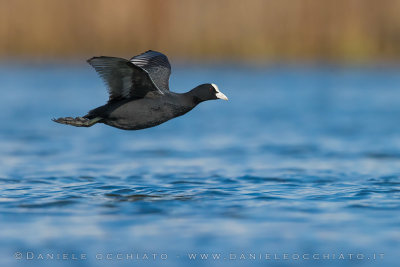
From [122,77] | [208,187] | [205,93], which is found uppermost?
[122,77]

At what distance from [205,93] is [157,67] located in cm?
84

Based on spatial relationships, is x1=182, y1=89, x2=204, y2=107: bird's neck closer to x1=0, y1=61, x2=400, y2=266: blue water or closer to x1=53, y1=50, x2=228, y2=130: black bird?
x1=53, y1=50, x2=228, y2=130: black bird

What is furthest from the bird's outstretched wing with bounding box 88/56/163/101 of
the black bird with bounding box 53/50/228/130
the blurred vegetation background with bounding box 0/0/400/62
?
the blurred vegetation background with bounding box 0/0/400/62

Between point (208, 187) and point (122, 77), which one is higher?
point (122, 77)

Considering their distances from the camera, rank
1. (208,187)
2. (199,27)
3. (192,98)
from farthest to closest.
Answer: (199,27) → (208,187) → (192,98)

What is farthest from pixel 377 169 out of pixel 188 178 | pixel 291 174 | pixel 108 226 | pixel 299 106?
pixel 299 106

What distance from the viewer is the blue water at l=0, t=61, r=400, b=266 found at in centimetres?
596

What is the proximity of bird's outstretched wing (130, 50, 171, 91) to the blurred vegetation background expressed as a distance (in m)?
19.0

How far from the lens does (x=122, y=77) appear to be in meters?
7.79

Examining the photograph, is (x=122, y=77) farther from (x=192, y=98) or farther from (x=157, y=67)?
(x=157, y=67)

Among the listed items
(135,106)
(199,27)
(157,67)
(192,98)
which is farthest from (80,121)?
(199,27)

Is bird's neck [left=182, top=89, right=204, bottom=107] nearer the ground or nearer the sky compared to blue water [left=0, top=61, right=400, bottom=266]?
nearer the sky

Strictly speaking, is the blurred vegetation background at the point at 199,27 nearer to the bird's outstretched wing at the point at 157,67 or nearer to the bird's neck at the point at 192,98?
the bird's outstretched wing at the point at 157,67

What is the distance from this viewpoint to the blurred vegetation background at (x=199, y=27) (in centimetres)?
2823
